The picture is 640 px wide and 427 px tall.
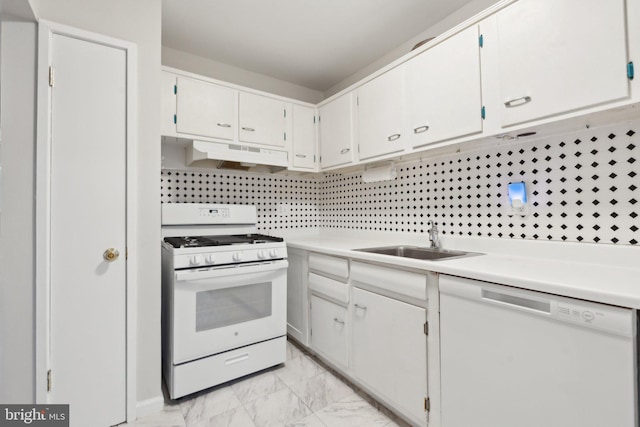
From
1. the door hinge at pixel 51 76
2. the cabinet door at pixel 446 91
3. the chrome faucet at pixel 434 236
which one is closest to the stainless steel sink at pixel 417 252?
the chrome faucet at pixel 434 236

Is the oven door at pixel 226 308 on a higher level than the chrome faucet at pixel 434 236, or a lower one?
lower

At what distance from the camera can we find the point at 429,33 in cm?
220

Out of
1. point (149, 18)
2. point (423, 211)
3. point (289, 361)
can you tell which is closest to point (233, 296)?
point (289, 361)

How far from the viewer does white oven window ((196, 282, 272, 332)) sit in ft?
6.20

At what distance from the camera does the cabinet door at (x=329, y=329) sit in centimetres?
198

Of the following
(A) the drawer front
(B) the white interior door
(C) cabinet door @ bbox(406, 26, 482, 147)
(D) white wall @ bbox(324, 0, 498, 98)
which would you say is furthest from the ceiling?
(A) the drawer front

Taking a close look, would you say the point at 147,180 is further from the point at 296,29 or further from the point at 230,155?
the point at 296,29

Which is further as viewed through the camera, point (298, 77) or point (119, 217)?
point (298, 77)

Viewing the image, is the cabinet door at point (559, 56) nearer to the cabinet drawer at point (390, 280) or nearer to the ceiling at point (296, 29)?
the ceiling at point (296, 29)

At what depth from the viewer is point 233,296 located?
2.00 m

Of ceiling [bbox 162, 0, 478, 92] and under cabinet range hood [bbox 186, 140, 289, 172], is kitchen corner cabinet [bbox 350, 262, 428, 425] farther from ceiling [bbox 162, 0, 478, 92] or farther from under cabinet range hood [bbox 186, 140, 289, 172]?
ceiling [bbox 162, 0, 478, 92]

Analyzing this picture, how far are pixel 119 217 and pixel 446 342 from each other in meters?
1.80

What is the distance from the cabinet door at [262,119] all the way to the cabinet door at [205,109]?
95 millimetres

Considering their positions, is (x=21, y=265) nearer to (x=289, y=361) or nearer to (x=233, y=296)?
(x=233, y=296)
